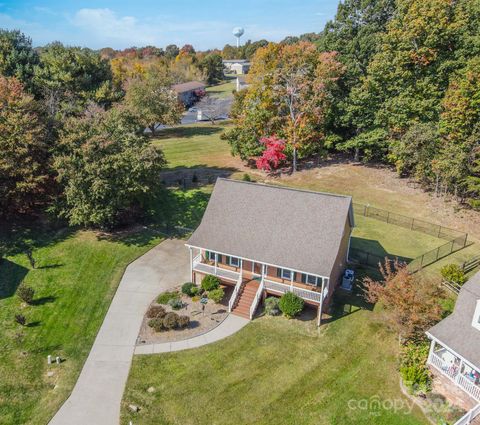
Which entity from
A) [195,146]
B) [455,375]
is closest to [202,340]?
[455,375]

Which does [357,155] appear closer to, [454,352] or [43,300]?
[454,352]

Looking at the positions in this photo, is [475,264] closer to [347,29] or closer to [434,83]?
[434,83]

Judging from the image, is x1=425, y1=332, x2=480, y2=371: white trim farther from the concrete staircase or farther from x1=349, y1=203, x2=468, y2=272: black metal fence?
the concrete staircase

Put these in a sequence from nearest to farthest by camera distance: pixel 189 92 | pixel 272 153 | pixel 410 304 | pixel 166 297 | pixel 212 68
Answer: pixel 410 304
pixel 166 297
pixel 272 153
pixel 189 92
pixel 212 68

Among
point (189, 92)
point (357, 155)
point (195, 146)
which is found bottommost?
point (357, 155)

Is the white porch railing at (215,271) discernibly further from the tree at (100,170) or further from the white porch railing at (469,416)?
the white porch railing at (469,416)

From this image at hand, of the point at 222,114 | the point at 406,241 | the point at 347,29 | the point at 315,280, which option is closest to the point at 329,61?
the point at 347,29

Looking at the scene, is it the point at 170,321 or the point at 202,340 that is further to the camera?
the point at 170,321
